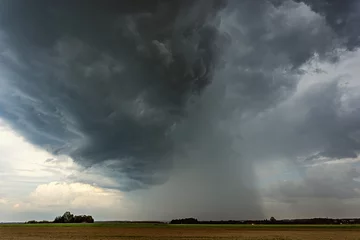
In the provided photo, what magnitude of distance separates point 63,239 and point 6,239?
37.2 ft

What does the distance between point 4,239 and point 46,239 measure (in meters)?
8.10

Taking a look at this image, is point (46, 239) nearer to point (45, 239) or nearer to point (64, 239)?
→ point (45, 239)

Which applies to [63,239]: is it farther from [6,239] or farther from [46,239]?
[6,239]

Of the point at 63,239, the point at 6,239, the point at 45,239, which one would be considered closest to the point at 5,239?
the point at 6,239

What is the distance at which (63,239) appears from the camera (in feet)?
207

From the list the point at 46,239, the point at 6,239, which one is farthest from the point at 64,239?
the point at 6,239

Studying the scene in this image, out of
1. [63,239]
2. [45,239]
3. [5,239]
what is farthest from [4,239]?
[63,239]

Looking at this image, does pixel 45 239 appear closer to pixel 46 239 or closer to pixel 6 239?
pixel 46 239

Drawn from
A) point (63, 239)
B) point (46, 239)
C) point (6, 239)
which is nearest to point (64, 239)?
point (63, 239)

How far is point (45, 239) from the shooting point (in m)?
63.8

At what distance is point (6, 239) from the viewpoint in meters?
60.9

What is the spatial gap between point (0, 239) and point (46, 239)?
9132 millimetres

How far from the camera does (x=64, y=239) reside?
207 ft

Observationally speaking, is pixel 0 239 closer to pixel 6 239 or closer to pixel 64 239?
pixel 6 239
